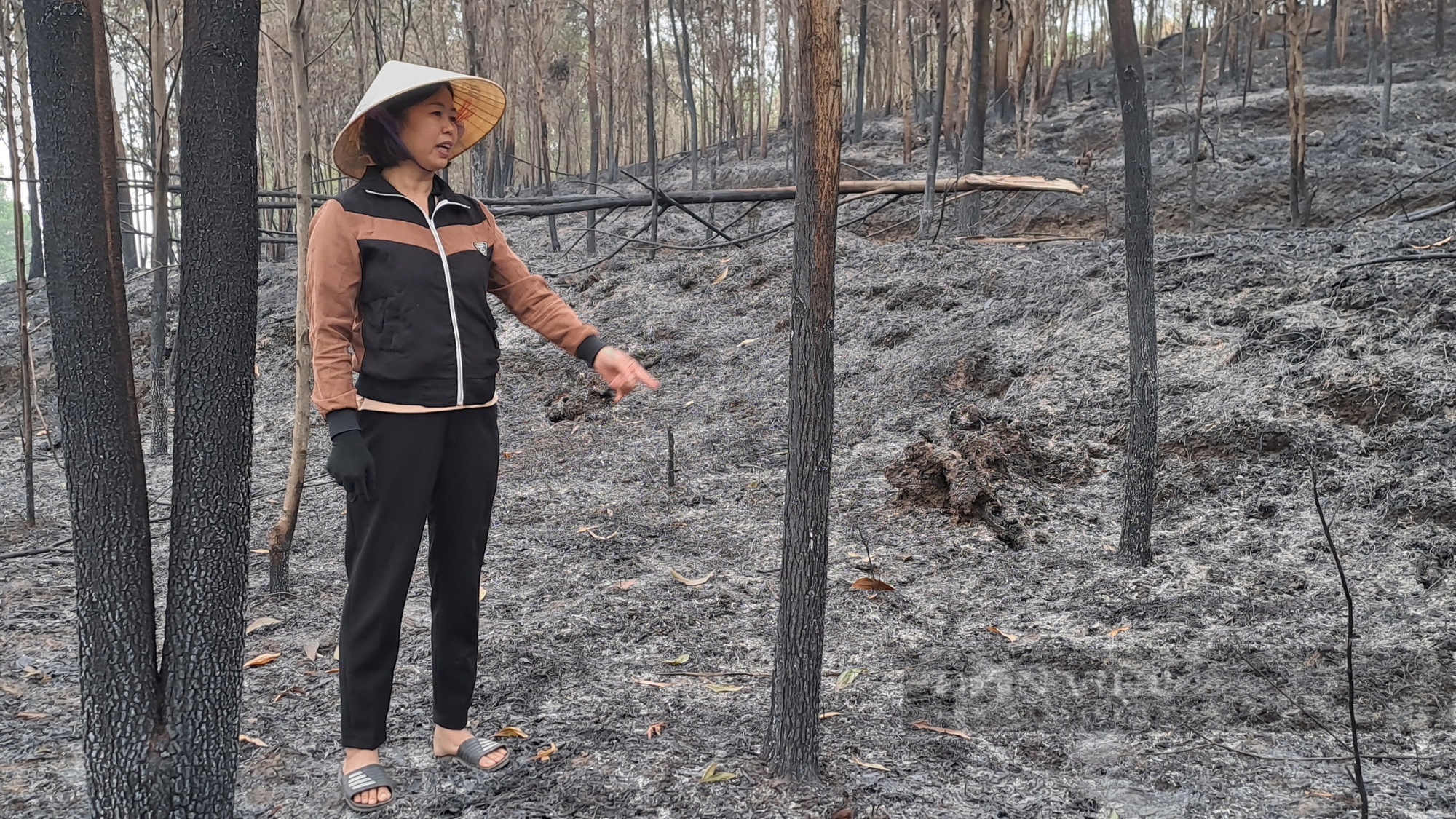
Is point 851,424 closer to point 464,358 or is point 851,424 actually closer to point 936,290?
point 936,290

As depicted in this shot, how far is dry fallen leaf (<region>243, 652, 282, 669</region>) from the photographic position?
3.34 meters

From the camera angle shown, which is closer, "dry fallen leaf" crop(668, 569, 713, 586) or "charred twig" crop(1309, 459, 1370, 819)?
"charred twig" crop(1309, 459, 1370, 819)

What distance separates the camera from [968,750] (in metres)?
2.64

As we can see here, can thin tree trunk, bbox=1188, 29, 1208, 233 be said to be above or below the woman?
above

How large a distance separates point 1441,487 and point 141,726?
4.71 meters

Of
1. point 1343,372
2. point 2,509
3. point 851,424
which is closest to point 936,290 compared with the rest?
point 851,424

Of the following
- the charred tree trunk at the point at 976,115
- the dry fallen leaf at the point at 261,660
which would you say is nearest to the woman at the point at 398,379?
the dry fallen leaf at the point at 261,660

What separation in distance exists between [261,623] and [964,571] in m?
2.93

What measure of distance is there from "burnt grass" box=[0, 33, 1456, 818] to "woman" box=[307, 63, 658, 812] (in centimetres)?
39

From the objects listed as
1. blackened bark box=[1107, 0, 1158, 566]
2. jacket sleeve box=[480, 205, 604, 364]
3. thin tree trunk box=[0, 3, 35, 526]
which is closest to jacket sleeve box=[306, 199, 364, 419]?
jacket sleeve box=[480, 205, 604, 364]

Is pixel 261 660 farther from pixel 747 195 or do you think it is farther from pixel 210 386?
pixel 747 195

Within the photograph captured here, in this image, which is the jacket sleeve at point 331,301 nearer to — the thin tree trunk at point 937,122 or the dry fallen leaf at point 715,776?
the dry fallen leaf at point 715,776

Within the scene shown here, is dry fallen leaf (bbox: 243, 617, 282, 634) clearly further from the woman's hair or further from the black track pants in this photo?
the woman's hair

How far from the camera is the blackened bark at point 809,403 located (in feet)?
7.28
